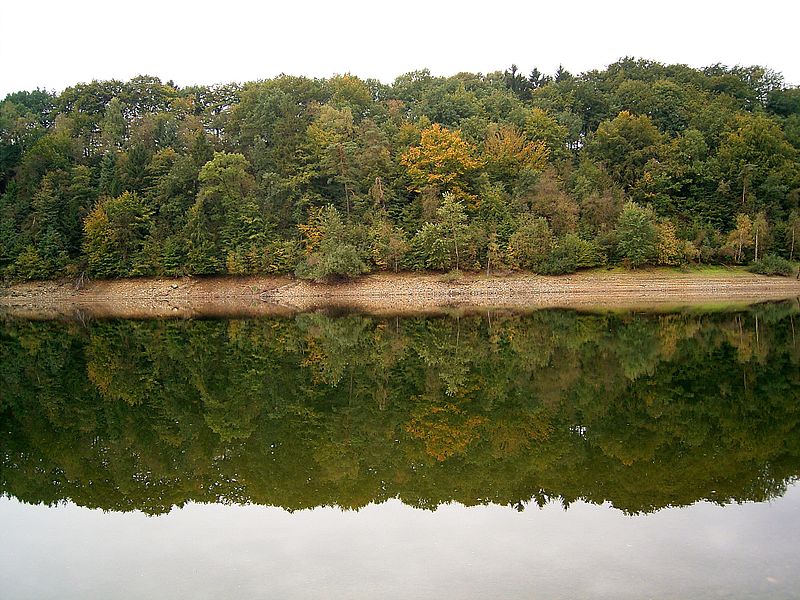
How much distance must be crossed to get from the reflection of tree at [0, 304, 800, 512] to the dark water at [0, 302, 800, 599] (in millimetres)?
69

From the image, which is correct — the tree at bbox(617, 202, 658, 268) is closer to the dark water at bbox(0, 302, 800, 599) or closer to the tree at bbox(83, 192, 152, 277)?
the dark water at bbox(0, 302, 800, 599)

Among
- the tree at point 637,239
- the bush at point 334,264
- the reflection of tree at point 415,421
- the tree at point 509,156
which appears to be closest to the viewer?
the reflection of tree at point 415,421

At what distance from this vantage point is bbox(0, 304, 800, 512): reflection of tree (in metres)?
9.75

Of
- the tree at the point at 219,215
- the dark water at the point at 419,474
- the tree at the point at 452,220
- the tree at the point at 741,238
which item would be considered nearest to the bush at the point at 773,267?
the tree at the point at 741,238

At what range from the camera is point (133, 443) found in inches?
505

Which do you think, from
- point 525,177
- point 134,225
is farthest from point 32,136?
point 525,177

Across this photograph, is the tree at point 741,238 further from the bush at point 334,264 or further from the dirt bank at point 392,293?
the bush at point 334,264

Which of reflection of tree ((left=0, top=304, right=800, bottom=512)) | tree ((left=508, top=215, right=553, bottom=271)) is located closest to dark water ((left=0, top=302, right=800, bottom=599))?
reflection of tree ((left=0, top=304, right=800, bottom=512))

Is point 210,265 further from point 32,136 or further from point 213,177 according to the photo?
point 32,136

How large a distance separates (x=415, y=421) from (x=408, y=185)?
2127 inches

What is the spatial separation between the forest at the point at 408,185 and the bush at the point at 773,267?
6.2 inches

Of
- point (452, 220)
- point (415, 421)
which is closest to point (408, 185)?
point (452, 220)

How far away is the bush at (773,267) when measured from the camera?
172 feet

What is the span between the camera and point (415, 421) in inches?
526
